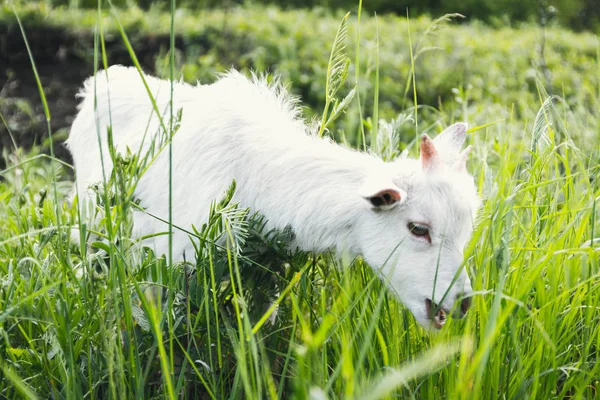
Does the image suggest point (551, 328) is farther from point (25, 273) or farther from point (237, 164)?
point (25, 273)

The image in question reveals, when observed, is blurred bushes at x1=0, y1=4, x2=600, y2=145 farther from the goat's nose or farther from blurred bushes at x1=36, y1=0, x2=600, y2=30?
the goat's nose

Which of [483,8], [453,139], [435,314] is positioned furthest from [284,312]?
[483,8]

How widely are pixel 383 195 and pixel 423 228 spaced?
0.18 meters

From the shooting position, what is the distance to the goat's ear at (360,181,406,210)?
227cm

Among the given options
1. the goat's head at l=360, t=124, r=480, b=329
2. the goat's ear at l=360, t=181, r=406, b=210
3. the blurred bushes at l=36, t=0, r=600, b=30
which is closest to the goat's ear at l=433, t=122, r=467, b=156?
the goat's head at l=360, t=124, r=480, b=329

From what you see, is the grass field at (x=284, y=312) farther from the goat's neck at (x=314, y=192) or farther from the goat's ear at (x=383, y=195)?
the goat's ear at (x=383, y=195)

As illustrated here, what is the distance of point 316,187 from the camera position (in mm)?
2559

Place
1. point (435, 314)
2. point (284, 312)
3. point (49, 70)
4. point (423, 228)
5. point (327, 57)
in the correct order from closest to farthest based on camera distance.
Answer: point (435, 314)
point (423, 228)
point (284, 312)
point (49, 70)
point (327, 57)

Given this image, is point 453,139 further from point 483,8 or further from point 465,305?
point 483,8

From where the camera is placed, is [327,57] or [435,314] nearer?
[435,314]

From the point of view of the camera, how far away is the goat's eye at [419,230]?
7.67 ft

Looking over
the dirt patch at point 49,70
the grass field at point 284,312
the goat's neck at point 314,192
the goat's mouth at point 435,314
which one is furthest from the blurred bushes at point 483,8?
the goat's mouth at point 435,314

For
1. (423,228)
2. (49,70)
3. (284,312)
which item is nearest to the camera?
(423,228)

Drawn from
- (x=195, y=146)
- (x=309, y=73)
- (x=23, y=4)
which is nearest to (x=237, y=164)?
(x=195, y=146)
